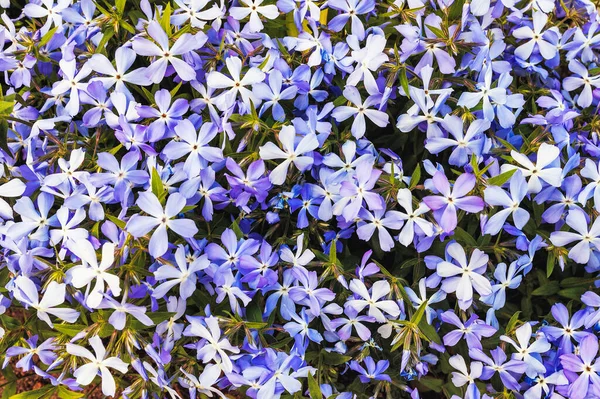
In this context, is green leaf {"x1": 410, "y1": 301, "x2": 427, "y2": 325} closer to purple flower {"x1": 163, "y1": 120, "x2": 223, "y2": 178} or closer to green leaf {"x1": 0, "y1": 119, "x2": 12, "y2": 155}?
purple flower {"x1": 163, "y1": 120, "x2": 223, "y2": 178}

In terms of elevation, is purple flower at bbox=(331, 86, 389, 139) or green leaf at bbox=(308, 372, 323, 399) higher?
purple flower at bbox=(331, 86, 389, 139)

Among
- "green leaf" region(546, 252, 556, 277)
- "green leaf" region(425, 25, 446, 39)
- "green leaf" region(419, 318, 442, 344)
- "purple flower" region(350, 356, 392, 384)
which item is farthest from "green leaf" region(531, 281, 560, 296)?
"green leaf" region(425, 25, 446, 39)

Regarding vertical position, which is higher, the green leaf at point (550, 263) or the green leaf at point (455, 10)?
the green leaf at point (455, 10)

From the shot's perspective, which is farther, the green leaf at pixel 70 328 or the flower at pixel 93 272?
the green leaf at pixel 70 328

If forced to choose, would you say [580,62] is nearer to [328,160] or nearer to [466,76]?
[466,76]

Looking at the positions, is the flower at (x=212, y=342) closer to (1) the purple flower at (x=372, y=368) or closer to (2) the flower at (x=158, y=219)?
(2) the flower at (x=158, y=219)

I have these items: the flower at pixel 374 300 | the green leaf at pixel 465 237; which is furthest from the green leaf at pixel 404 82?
the flower at pixel 374 300

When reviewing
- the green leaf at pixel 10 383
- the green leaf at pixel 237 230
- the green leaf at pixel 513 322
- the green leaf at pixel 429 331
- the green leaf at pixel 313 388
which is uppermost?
the green leaf at pixel 237 230

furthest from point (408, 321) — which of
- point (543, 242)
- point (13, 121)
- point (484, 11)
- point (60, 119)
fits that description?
point (13, 121)

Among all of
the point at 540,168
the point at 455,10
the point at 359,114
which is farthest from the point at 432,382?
the point at 455,10
